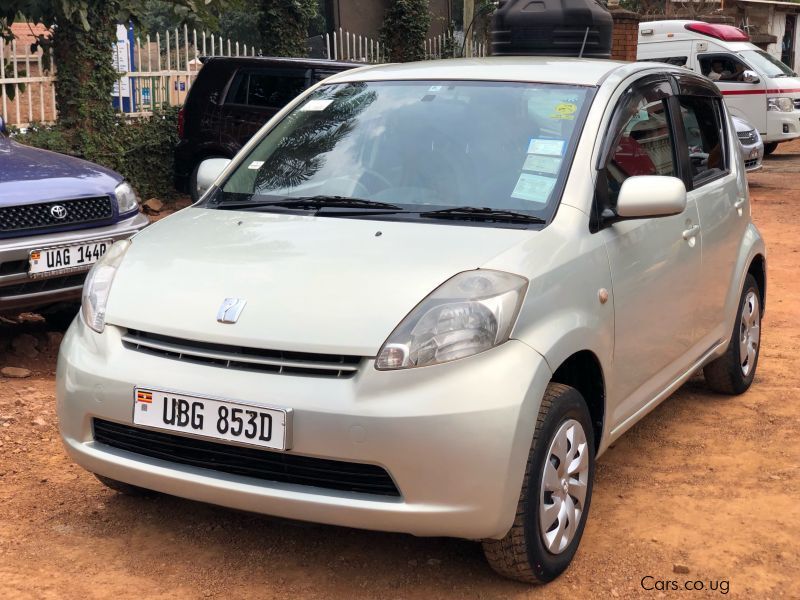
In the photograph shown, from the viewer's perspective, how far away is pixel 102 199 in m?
6.02

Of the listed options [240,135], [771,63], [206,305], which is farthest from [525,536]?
[771,63]

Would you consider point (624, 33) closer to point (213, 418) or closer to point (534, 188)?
point (534, 188)

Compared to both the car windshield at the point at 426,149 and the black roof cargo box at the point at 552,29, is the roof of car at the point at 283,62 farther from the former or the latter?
the car windshield at the point at 426,149

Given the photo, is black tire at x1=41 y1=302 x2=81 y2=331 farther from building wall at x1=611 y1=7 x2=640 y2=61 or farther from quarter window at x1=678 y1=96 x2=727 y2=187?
building wall at x1=611 y1=7 x2=640 y2=61

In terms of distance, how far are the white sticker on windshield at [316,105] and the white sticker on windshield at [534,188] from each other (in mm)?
1132

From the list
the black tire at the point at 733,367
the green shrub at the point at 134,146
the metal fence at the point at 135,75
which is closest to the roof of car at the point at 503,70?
the black tire at the point at 733,367

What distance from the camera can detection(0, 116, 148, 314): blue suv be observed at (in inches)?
215

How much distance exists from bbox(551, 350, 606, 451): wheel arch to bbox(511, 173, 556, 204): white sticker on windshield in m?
0.57

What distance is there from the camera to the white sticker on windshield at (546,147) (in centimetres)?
390

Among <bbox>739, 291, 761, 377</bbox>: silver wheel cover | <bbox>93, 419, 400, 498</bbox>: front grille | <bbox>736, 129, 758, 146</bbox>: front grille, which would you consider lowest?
<bbox>739, 291, 761, 377</bbox>: silver wheel cover

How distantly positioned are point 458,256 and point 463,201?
49cm

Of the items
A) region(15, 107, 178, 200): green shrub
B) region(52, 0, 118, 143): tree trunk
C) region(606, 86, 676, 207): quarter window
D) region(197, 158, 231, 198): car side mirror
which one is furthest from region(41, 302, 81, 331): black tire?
region(52, 0, 118, 143): tree trunk

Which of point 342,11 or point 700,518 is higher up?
point 342,11

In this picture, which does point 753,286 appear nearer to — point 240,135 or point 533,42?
point 533,42
